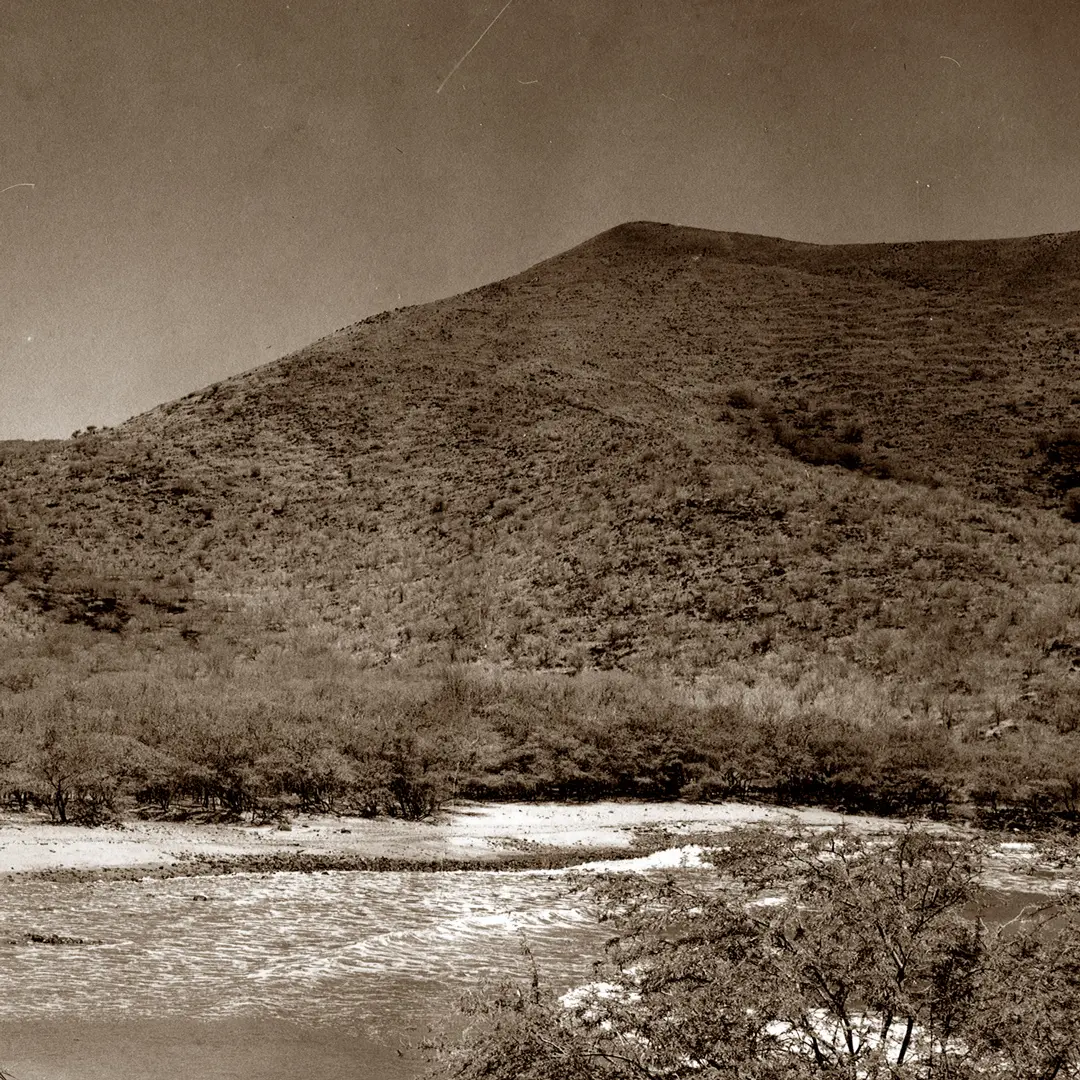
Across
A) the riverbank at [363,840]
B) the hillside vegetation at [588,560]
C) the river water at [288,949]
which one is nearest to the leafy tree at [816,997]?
the river water at [288,949]

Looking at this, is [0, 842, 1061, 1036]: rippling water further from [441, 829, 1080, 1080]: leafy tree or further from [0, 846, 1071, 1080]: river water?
[441, 829, 1080, 1080]: leafy tree

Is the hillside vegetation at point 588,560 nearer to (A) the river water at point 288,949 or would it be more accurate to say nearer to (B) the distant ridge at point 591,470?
(B) the distant ridge at point 591,470

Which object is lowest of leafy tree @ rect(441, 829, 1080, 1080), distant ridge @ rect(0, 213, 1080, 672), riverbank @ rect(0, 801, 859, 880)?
riverbank @ rect(0, 801, 859, 880)

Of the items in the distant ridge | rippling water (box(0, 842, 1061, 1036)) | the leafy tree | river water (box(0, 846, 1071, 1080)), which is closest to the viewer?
the leafy tree

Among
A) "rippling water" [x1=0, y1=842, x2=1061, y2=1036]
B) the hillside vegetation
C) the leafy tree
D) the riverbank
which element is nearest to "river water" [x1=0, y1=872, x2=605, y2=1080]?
"rippling water" [x1=0, y1=842, x2=1061, y2=1036]

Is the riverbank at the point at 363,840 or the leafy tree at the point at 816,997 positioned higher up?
the leafy tree at the point at 816,997

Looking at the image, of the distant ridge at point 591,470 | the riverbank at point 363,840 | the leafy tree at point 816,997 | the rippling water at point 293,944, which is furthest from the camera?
the distant ridge at point 591,470

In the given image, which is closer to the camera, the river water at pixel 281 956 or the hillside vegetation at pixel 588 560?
the river water at pixel 281 956
